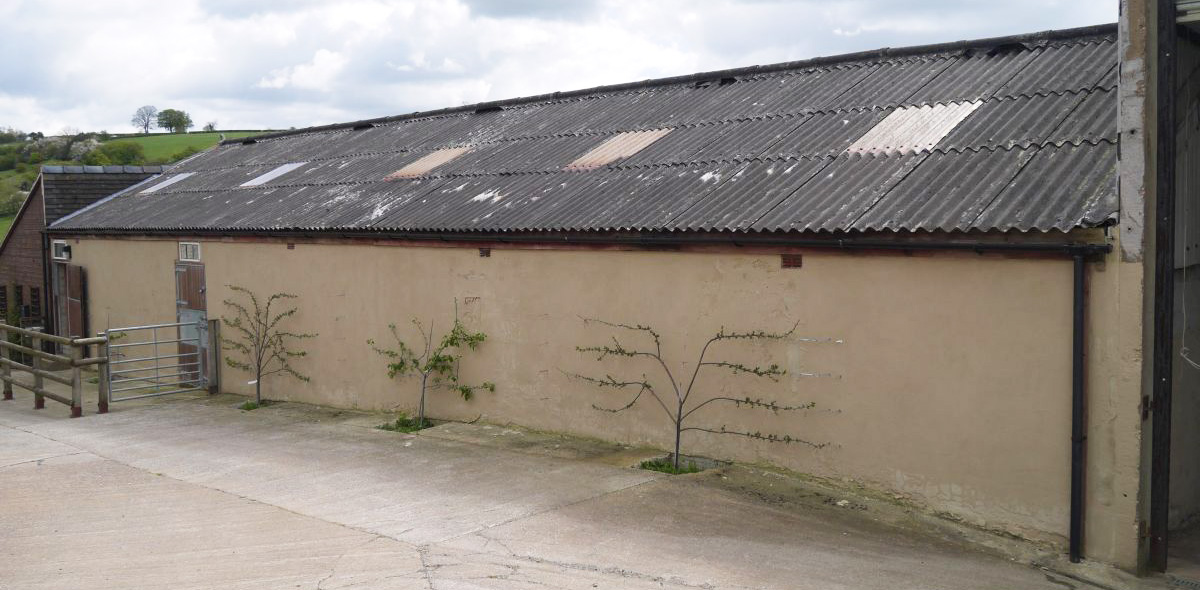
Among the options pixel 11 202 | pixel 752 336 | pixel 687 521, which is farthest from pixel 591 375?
pixel 11 202

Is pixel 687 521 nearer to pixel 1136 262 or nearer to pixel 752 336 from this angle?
pixel 752 336

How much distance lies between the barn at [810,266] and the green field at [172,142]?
129 feet

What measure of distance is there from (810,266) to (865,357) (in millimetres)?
940

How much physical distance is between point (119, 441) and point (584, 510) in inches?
277

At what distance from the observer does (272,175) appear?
62.4 feet

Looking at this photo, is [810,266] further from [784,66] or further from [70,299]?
[70,299]

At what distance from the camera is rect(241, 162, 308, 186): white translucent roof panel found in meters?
18.7

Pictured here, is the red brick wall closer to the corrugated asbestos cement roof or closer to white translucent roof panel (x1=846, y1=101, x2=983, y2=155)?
the corrugated asbestos cement roof

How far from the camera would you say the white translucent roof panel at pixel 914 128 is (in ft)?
32.3

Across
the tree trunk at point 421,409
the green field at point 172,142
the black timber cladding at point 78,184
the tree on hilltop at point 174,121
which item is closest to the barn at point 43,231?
the black timber cladding at point 78,184

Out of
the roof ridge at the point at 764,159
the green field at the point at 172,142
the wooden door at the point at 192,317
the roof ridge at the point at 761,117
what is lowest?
the wooden door at the point at 192,317

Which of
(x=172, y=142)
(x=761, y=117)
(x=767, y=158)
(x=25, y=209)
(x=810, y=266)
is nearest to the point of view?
Result: (x=810, y=266)

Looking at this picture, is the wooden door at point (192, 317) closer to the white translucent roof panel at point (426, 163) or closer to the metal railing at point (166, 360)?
the metal railing at point (166, 360)

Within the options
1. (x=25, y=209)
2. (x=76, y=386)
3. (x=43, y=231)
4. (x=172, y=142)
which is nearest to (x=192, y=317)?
(x=76, y=386)
